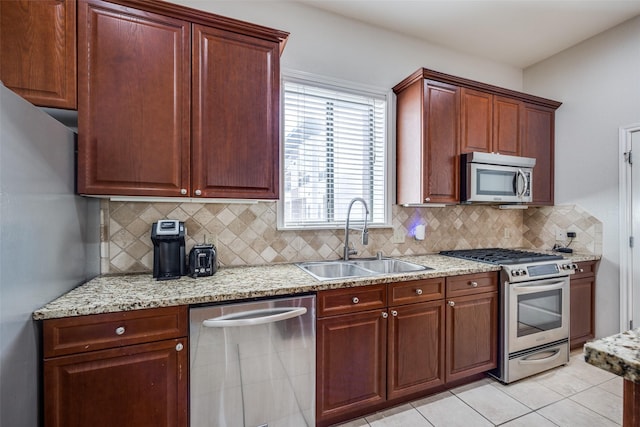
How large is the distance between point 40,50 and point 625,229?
438cm

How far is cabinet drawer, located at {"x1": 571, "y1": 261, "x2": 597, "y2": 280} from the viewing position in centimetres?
269

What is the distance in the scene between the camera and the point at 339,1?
2318mm

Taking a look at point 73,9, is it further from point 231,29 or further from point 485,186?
point 485,186

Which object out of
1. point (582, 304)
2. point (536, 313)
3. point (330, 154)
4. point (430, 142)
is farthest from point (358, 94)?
point (582, 304)

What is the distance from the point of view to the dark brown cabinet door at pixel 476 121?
2.54 m

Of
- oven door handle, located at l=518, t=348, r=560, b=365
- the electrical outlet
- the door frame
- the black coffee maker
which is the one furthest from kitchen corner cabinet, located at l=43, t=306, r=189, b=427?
the door frame

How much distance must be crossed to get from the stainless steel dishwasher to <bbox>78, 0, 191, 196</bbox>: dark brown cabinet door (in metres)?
0.80

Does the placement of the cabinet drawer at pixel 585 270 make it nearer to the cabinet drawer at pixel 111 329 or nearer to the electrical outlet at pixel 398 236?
the electrical outlet at pixel 398 236

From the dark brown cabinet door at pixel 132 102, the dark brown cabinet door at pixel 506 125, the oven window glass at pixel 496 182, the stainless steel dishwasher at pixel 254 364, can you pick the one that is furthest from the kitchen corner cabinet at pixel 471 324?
the dark brown cabinet door at pixel 132 102

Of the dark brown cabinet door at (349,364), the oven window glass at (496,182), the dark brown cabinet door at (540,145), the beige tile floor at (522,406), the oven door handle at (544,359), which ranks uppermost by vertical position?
the dark brown cabinet door at (540,145)

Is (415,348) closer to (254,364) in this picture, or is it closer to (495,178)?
(254,364)

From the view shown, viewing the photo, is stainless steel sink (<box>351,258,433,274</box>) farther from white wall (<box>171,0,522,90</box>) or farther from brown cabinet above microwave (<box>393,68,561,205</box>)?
white wall (<box>171,0,522,90</box>)

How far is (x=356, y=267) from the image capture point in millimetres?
2283

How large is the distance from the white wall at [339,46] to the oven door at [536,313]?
6.74 ft
